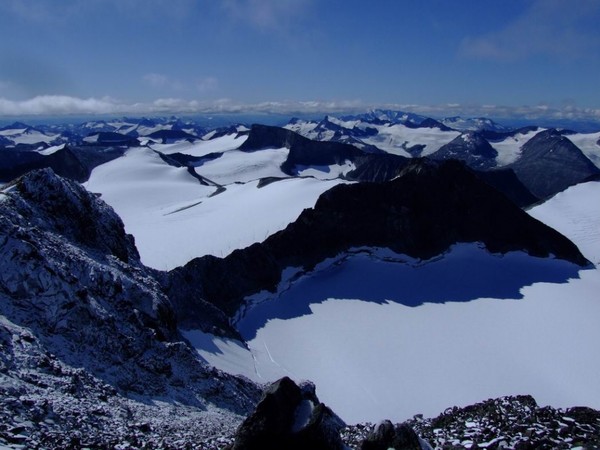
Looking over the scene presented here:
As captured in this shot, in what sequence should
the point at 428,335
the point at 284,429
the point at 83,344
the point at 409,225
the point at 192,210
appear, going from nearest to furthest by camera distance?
1. the point at 284,429
2. the point at 83,344
3. the point at 428,335
4. the point at 409,225
5. the point at 192,210

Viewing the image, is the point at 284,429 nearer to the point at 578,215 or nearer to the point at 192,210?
the point at 192,210

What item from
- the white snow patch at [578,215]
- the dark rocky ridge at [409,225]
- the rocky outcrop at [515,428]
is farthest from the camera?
the white snow patch at [578,215]

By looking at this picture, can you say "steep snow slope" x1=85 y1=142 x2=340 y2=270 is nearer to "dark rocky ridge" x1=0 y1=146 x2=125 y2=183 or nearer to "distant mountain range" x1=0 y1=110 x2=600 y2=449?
"distant mountain range" x1=0 y1=110 x2=600 y2=449

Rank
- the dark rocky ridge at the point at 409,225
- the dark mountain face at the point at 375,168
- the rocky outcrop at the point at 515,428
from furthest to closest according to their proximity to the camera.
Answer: the dark mountain face at the point at 375,168
the dark rocky ridge at the point at 409,225
the rocky outcrop at the point at 515,428

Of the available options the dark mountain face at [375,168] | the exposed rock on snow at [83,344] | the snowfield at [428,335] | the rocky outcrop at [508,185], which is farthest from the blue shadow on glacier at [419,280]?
the rocky outcrop at [508,185]

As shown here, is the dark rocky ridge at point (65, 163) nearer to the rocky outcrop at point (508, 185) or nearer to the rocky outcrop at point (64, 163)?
the rocky outcrop at point (64, 163)

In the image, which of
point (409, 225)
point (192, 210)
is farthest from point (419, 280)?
point (192, 210)

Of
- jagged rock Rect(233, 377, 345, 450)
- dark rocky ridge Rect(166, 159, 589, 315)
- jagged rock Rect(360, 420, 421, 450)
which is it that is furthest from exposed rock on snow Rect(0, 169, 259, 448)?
dark rocky ridge Rect(166, 159, 589, 315)
